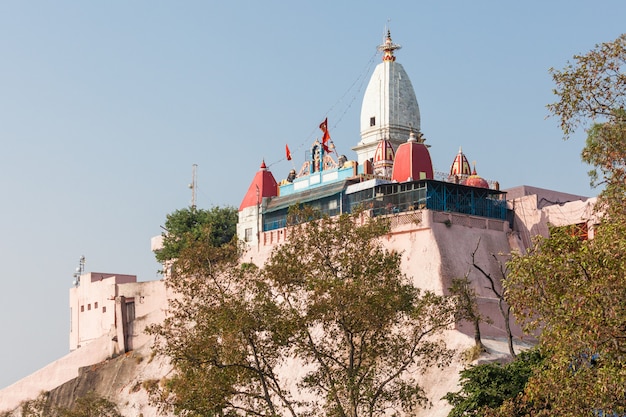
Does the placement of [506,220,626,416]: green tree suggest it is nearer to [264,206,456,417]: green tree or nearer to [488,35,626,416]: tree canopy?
[488,35,626,416]: tree canopy

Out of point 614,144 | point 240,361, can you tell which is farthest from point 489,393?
point 614,144

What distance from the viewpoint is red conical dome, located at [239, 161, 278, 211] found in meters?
55.6

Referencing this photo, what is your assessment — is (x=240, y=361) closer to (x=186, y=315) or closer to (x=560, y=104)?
→ (x=186, y=315)

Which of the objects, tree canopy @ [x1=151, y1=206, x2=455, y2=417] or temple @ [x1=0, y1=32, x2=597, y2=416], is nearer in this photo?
tree canopy @ [x1=151, y1=206, x2=455, y2=417]

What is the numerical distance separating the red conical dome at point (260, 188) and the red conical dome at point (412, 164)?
8.30 m

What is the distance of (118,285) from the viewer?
61.1 meters

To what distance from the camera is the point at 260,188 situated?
5588 cm

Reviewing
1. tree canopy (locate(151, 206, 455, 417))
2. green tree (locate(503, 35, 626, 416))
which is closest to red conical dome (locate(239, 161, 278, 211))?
tree canopy (locate(151, 206, 455, 417))

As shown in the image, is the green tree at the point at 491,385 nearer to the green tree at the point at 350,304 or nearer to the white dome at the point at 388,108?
the green tree at the point at 350,304

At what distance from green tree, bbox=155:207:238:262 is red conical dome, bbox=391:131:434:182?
13.5m

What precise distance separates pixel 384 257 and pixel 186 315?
599 cm

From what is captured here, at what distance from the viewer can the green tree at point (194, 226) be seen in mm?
60031

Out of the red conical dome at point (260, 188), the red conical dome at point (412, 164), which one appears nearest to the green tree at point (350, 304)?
the red conical dome at point (412, 164)

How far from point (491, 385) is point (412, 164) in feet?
60.7
